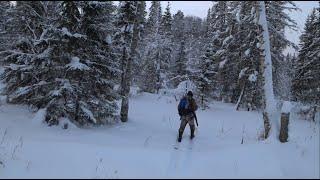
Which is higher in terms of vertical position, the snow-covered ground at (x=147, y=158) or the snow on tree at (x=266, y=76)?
the snow on tree at (x=266, y=76)

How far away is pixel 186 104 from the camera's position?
1366 cm

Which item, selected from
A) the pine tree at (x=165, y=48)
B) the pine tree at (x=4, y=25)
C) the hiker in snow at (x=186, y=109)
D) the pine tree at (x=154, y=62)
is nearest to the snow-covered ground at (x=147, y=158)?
the hiker in snow at (x=186, y=109)

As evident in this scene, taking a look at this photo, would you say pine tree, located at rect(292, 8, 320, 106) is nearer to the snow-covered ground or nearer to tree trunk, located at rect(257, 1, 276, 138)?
tree trunk, located at rect(257, 1, 276, 138)

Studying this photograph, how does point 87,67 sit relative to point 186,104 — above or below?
above

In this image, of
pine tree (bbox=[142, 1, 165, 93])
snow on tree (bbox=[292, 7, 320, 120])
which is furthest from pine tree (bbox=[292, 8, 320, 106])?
pine tree (bbox=[142, 1, 165, 93])

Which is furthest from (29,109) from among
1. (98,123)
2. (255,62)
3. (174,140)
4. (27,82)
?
(255,62)

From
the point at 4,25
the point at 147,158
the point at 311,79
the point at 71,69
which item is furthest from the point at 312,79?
the point at 4,25

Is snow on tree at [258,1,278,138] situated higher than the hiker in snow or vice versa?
snow on tree at [258,1,278,138]

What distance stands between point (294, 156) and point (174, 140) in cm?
525

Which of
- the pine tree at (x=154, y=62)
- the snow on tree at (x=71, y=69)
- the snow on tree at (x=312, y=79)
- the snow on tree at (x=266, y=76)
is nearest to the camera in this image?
the snow on tree at (x=266, y=76)

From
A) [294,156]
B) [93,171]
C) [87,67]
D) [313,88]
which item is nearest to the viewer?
[93,171]

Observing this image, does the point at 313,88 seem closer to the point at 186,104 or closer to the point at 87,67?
the point at 186,104

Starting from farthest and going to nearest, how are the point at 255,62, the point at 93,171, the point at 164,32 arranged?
the point at 164,32 < the point at 255,62 < the point at 93,171

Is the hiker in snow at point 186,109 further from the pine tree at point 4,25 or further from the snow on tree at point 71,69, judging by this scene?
the pine tree at point 4,25
